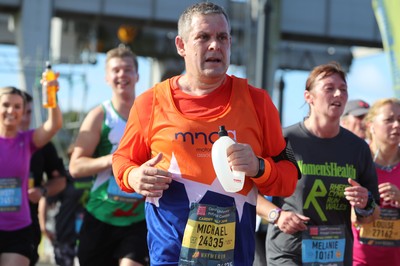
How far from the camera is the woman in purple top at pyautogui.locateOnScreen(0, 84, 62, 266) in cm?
607

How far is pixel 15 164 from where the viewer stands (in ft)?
20.2

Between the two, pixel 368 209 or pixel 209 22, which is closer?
pixel 209 22

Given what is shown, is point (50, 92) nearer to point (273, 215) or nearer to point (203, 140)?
point (273, 215)

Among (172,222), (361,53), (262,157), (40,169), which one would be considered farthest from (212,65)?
(361,53)

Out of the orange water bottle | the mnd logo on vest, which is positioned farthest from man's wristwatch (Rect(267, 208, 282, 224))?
the orange water bottle

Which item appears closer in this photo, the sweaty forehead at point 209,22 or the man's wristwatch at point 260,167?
the man's wristwatch at point 260,167

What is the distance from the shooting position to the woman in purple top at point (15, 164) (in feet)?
19.9

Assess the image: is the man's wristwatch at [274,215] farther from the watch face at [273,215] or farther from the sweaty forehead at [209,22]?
the sweaty forehead at [209,22]

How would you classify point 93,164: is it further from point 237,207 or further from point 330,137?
point 237,207

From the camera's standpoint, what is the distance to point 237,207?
3.71 m

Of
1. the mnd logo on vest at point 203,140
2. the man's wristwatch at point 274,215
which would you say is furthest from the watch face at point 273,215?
the mnd logo on vest at point 203,140

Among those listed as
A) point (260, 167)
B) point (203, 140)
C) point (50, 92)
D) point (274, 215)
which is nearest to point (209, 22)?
point (203, 140)

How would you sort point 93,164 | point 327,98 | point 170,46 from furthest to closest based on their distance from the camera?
point 170,46, point 93,164, point 327,98

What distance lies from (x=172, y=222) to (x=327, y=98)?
1816 mm
